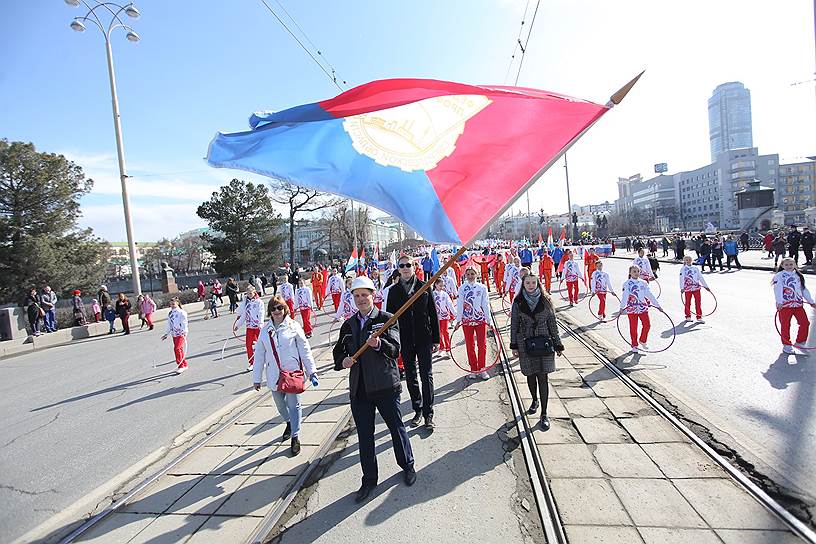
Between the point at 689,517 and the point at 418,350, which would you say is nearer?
the point at 689,517

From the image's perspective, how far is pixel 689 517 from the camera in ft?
11.1

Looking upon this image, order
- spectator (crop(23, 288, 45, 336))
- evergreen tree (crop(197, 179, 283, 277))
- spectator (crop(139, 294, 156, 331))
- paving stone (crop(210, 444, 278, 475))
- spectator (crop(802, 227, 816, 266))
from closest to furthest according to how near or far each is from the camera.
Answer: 1. paving stone (crop(210, 444, 278, 475))
2. spectator (crop(23, 288, 45, 336))
3. spectator (crop(139, 294, 156, 331))
4. spectator (crop(802, 227, 816, 266))
5. evergreen tree (crop(197, 179, 283, 277))

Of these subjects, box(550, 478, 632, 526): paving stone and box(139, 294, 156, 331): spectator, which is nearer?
box(550, 478, 632, 526): paving stone

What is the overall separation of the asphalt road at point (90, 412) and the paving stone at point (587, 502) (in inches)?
183

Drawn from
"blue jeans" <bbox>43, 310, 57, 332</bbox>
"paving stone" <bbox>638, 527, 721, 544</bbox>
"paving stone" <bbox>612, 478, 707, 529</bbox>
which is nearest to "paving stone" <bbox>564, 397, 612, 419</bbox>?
"paving stone" <bbox>612, 478, 707, 529</bbox>

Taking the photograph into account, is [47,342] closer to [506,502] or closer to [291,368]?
[291,368]

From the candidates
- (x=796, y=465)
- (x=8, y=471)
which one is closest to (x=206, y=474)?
(x=8, y=471)

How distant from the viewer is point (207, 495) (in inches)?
167

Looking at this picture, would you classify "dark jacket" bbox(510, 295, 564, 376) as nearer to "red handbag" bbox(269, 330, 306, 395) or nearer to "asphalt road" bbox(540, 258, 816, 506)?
"asphalt road" bbox(540, 258, 816, 506)

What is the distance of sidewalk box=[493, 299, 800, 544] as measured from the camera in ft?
10.6

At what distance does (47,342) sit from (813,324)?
23.1 meters

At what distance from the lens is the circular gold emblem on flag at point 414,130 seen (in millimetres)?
4020

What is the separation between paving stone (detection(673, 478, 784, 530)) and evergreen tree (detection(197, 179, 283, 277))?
39403mm

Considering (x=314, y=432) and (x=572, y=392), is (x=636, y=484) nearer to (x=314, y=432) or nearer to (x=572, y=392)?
(x=572, y=392)
